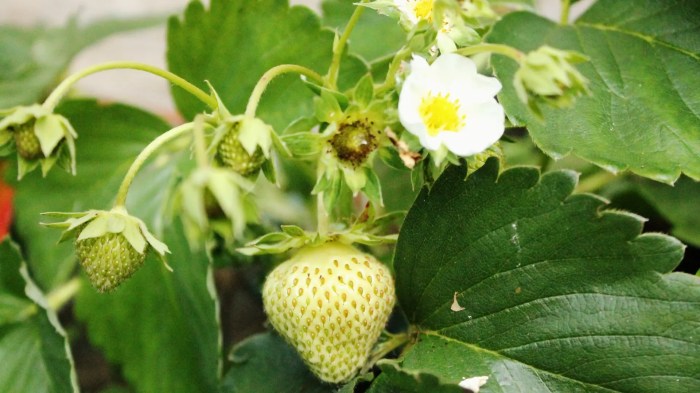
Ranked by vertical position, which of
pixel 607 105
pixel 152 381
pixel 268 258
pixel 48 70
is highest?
pixel 607 105

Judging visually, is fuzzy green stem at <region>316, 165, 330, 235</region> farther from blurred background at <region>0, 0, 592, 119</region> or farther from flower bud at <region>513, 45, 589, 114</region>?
blurred background at <region>0, 0, 592, 119</region>

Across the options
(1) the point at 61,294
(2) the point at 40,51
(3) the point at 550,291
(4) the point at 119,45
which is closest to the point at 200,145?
(3) the point at 550,291

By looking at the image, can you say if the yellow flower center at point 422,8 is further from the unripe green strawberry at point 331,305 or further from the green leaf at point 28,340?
the green leaf at point 28,340

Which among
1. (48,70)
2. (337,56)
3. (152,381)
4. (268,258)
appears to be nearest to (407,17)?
(337,56)

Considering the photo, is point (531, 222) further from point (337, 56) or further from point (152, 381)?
point (152, 381)

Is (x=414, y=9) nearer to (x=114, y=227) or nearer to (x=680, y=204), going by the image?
(x=114, y=227)

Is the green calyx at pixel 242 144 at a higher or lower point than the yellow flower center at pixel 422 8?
A: lower

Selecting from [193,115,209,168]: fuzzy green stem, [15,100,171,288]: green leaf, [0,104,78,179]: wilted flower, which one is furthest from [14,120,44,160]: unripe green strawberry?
[15,100,171,288]: green leaf

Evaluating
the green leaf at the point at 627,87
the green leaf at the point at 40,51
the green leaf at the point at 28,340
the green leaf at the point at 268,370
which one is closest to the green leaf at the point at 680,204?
the green leaf at the point at 627,87
